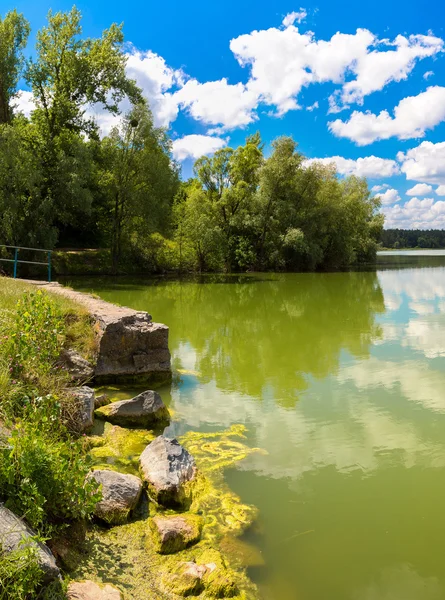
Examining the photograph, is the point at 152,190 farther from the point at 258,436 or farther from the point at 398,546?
the point at 398,546

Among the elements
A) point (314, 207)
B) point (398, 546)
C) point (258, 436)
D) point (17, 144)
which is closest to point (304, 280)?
point (314, 207)

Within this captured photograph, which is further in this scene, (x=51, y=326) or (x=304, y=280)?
(x=304, y=280)

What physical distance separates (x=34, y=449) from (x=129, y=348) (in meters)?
5.30

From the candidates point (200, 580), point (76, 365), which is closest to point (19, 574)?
point (200, 580)

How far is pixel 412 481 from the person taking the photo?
540cm

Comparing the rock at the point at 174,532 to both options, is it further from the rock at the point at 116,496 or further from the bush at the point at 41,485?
the bush at the point at 41,485

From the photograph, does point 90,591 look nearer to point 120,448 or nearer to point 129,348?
point 120,448

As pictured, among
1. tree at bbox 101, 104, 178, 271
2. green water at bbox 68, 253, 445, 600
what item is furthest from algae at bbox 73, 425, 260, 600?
tree at bbox 101, 104, 178, 271

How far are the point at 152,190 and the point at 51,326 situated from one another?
91.1 ft

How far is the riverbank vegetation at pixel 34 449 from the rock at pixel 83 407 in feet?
0.31

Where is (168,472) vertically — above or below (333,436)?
above


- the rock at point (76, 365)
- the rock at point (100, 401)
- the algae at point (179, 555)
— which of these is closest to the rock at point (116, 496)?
the algae at point (179, 555)

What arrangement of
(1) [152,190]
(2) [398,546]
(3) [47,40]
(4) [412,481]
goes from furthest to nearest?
1. (1) [152,190]
2. (3) [47,40]
3. (4) [412,481]
4. (2) [398,546]

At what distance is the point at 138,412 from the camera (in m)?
6.76
